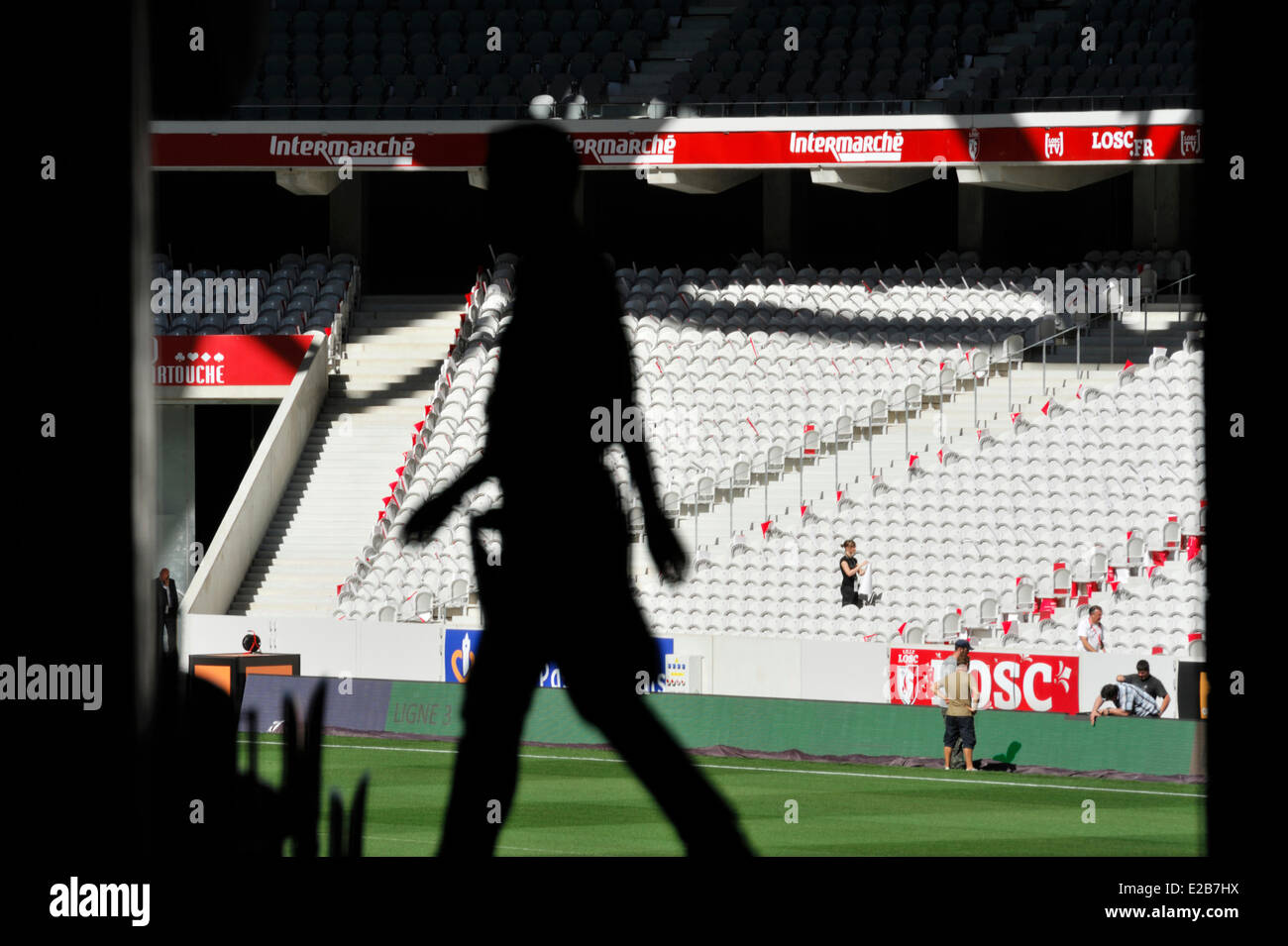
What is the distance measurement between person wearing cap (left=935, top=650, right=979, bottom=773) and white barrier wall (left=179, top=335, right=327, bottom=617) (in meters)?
8.28

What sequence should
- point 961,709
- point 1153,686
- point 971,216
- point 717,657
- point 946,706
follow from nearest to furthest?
point 961,709, point 946,706, point 1153,686, point 717,657, point 971,216

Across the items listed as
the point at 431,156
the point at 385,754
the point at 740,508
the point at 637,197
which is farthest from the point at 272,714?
the point at 637,197

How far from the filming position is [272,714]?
13609mm

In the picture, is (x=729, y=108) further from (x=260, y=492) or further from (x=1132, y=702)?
(x=1132, y=702)

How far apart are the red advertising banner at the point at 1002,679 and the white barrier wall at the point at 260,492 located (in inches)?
291

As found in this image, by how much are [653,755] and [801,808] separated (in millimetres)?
8400

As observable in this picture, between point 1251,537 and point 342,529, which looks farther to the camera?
point 342,529

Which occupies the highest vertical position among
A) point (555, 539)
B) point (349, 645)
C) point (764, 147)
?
point (764, 147)

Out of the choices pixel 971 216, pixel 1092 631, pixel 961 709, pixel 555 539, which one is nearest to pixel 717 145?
pixel 971 216

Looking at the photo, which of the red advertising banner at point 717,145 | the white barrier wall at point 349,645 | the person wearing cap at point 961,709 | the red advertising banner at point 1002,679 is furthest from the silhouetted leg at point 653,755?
the red advertising banner at point 717,145

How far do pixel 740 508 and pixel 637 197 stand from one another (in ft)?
20.9

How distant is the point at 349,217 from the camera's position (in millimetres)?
23188

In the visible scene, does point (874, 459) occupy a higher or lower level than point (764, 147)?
lower
